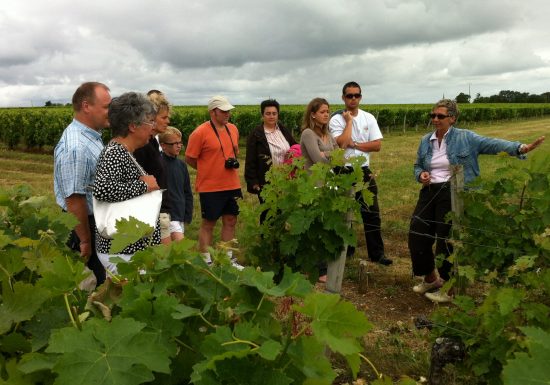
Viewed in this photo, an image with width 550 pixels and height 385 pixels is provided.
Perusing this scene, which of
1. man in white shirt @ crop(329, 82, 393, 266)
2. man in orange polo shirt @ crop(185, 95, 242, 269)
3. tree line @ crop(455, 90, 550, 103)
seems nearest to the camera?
man in orange polo shirt @ crop(185, 95, 242, 269)

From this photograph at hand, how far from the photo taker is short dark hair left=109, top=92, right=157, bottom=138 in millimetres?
2846

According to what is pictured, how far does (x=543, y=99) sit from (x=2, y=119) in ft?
326

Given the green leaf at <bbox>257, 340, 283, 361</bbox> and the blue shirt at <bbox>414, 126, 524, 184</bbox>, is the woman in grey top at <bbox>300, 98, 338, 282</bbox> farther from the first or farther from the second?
the green leaf at <bbox>257, 340, 283, 361</bbox>

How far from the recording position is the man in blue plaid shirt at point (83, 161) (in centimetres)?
317

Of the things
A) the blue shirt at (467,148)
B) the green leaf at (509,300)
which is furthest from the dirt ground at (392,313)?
the blue shirt at (467,148)

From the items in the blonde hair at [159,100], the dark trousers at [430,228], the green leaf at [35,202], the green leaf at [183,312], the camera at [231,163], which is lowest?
the dark trousers at [430,228]

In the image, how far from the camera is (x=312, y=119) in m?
5.20

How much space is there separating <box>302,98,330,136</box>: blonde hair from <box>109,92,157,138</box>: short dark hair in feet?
8.34

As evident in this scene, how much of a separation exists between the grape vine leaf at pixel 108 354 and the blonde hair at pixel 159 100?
11.0 feet

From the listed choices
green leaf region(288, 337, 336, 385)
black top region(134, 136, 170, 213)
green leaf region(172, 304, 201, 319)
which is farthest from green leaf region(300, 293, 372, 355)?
black top region(134, 136, 170, 213)

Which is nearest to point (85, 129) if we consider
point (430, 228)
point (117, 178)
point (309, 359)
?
point (117, 178)

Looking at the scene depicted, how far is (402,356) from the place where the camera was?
374 cm

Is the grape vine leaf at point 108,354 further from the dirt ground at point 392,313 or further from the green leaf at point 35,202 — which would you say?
the dirt ground at point 392,313

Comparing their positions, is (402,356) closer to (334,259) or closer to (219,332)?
(334,259)
